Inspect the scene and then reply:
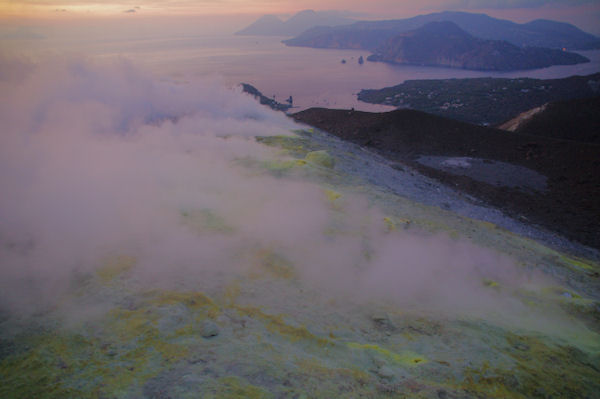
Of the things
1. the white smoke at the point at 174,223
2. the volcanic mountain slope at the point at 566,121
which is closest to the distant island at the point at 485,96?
the volcanic mountain slope at the point at 566,121

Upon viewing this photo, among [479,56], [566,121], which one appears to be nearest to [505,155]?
[566,121]

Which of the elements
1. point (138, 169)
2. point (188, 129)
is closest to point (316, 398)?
point (138, 169)

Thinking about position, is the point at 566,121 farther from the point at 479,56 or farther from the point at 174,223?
the point at 479,56

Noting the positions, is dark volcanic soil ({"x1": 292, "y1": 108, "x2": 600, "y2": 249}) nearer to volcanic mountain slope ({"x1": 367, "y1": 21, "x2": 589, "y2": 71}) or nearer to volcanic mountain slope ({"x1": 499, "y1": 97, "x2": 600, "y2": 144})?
volcanic mountain slope ({"x1": 499, "y1": 97, "x2": 600, "y2": 144})

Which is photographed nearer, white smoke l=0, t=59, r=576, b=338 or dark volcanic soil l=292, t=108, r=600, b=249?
white smoke l=0, t=59, r=576, b=338

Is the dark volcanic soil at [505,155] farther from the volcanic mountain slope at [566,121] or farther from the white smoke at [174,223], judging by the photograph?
the volcanic mountain slope at [566,121]

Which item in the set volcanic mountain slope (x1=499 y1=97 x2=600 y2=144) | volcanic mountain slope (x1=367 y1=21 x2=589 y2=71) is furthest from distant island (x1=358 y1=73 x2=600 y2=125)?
volcanic mountain slope (x1=367 y1=21 x2=589 y2=71)

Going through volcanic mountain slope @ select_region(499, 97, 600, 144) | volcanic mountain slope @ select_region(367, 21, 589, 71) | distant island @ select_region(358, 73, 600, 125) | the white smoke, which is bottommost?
the white smoke
